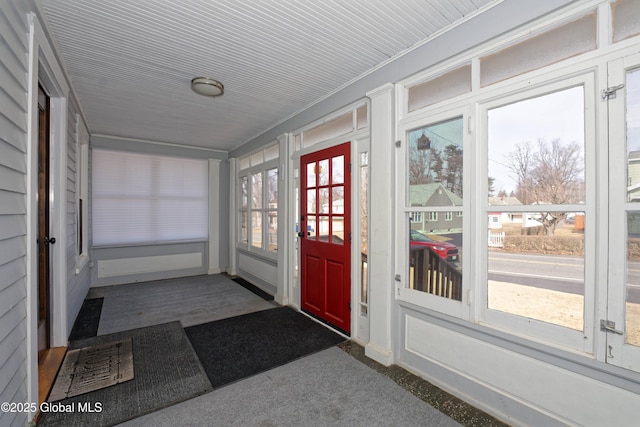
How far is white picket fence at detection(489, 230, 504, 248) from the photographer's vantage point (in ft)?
5.91

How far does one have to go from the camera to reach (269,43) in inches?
86.9

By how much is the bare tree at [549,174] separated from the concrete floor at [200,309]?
4.25 ft

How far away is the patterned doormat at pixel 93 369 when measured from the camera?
2.06 meters

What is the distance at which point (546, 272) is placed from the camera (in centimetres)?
163

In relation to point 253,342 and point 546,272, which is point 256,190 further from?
point 546,272

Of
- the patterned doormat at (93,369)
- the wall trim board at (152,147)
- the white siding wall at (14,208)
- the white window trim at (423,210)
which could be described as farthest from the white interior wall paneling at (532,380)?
the wall trim board at (152,147)

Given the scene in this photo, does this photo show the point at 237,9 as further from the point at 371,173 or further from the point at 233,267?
the point at 233,267

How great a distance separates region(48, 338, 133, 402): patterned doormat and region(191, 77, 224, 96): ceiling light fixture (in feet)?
8.49

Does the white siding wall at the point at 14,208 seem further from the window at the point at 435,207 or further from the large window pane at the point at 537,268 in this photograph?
the large window pane at the point at 537,268

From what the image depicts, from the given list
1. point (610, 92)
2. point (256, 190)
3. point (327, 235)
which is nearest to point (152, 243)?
point (256, 190)

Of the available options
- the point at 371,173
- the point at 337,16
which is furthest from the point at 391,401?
the point at 337,16

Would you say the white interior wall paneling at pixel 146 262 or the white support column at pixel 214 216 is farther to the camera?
the white support column at pixel 214 216

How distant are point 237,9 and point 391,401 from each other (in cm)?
278

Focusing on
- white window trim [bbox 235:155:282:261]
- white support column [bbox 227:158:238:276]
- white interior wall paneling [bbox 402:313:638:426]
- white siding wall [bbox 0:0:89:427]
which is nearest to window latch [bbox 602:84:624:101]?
white interior wall paneling [bbox 402:313:638:426]
